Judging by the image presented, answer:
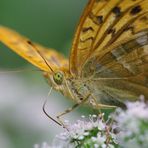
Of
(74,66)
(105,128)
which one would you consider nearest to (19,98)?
(74,66)

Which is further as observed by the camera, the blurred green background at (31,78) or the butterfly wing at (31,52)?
the blurred green background at (31,78)

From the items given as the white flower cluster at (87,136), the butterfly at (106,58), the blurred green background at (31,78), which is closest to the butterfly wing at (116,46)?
the butterfly at (106,58)

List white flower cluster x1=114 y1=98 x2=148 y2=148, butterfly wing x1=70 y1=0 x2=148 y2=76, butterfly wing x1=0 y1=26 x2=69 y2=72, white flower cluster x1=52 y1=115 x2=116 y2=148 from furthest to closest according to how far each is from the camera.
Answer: butterfly wing x1=0 y1=26 x2=69 y2=72, butterfly wing x1=70 y1=0 x2=148 y2=76, white flower cluster x1=52 y1=115 x2=116 y2=148, white flower cluster x1=114 y1=98 x2=148 y2=148

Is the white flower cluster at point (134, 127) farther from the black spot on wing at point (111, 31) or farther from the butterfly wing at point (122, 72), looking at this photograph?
the black spot on wing at point (111, 31)

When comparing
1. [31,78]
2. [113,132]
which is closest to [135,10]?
[113,132]

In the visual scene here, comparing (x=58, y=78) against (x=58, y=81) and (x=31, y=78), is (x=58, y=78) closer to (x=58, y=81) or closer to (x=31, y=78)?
(x=58, y=81)

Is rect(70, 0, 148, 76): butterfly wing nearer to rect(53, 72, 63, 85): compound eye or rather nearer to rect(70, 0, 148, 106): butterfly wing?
rect(70, 0, 148, 106): butterfly wing

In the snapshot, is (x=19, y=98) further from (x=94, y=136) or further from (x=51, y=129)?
(x=94, y=136)

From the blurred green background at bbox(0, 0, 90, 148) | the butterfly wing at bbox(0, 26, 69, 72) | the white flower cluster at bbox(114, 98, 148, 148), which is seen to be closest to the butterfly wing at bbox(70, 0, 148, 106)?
the butterfly wing at bbox(0, 26, 69, 72)

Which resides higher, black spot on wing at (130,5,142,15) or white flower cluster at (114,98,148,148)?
black spot on wing at (130,5,142,15)
